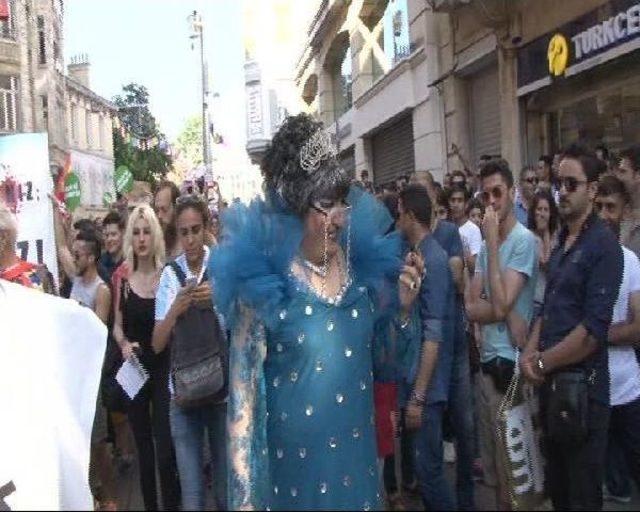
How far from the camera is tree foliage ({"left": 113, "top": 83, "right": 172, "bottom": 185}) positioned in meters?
56.5

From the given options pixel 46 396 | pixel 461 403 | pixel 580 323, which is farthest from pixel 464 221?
pixel 46 396

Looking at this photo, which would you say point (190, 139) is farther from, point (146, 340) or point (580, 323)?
point (580, 323)

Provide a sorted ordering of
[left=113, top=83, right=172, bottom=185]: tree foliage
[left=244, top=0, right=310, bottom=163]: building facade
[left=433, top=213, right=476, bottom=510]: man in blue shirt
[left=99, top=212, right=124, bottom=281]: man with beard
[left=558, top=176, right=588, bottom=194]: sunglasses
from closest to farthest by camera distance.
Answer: [left=558, top=176, right=588, bottom=194]: sunglasses < [left=433, top=213, right=476, bottom=510]: man in blue shirt < [left=99, top=212, right=124, bottom=281]: man with beard < [left=244, top=0, right=310, bottom=163]: building facade < [left=113, top=83, right=172, bottom=185]: tree foliage

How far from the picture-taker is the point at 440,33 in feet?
53.0

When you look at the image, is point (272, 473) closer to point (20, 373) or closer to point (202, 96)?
point (20, 373)

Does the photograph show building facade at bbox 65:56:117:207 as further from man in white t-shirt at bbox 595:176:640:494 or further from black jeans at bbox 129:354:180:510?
man in white t-shirt at bbox 595:176:640:494

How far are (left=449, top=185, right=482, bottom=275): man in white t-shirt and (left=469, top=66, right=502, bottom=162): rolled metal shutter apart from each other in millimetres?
5949

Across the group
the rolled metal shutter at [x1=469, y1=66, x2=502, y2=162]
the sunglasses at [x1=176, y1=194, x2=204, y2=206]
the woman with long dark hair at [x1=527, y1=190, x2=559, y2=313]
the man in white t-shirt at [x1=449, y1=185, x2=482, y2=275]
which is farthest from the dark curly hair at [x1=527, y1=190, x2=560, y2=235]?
the rolled metal shutter at [x1=469, y1=66, x2=502, y2=162]

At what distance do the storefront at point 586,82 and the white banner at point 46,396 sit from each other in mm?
7824

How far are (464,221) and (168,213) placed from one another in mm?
2964

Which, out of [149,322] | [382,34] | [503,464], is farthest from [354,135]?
[503,464]

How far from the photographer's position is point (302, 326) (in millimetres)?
2764

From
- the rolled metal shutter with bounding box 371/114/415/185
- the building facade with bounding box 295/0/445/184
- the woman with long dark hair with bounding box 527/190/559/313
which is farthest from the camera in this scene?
the rolled metal shutter with bounding box 371/114/415/185

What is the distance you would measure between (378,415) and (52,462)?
101 cm
